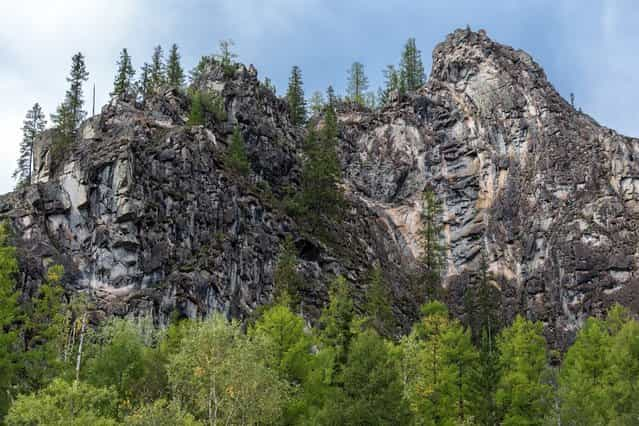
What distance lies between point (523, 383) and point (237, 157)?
49.7 meters

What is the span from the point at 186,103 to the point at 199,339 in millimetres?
60718

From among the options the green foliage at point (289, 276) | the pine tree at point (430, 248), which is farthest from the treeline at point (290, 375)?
the pine tree at point (430, 248)

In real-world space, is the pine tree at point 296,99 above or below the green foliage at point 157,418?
above

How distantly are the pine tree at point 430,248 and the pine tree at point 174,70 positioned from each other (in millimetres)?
42914

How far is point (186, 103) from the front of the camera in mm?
98938

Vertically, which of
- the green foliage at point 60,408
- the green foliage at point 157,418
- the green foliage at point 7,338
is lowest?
the green foliage at point 157,418

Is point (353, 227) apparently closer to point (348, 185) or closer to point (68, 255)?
point (348, 185)

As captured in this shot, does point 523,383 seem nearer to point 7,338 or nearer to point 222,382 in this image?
point 222,382

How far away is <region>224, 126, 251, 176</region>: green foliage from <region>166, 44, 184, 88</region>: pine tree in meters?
26.1

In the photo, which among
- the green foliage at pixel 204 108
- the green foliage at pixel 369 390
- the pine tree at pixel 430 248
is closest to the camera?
the green foliage at pixel 369 390

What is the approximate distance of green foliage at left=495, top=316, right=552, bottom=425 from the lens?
5116cm

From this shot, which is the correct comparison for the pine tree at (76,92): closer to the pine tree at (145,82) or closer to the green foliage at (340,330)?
the pine tree at (145,82)

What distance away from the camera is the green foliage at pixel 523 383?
5116cm

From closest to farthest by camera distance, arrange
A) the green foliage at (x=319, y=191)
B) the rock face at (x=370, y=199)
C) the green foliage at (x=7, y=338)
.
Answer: the green foliage at (x=7, y=338)
the rock face at (x=370, y=199)
the green foliage at (x=319, y=191)
